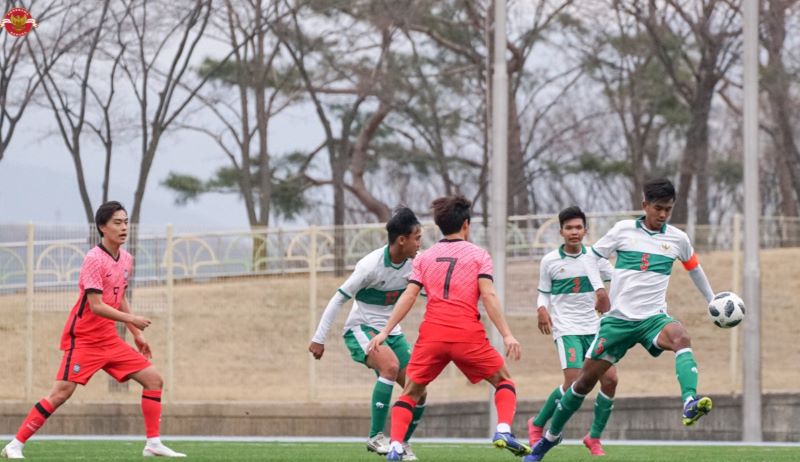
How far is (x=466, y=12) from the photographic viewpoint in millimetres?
38375

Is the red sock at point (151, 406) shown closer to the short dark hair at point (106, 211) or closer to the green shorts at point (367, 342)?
the short dark hair at point (106, 211)

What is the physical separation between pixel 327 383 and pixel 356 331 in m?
9.30

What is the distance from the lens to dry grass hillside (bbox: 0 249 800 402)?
21.0 m

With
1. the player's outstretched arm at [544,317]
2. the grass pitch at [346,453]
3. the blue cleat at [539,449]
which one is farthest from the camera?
the player's outstretched arm at [544,317]

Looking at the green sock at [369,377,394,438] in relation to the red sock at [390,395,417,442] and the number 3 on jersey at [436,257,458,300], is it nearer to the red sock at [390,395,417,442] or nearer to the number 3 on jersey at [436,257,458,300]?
the red sock at [390,395,417,442]

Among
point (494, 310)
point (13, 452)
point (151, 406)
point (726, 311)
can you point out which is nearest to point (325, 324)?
point (151, 406)

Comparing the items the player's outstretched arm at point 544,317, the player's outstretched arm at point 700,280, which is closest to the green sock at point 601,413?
the player's outstretched arm at point 544,317

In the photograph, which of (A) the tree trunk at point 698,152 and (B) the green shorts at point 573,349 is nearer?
(B) the green shorts at point 573,349

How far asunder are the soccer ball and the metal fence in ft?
33.2

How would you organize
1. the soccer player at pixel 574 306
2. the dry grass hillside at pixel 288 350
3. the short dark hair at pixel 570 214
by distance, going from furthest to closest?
the dry grass hillside at pixel 288 350
the soccer player at pixel 574 306
the short dark hair at pixel 570 214

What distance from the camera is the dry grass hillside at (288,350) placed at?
20953 millimetres

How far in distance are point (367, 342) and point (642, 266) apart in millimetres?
2303

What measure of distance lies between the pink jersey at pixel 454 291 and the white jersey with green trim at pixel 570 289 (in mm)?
3137

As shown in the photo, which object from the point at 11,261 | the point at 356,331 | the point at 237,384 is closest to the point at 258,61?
the point at 237,384
